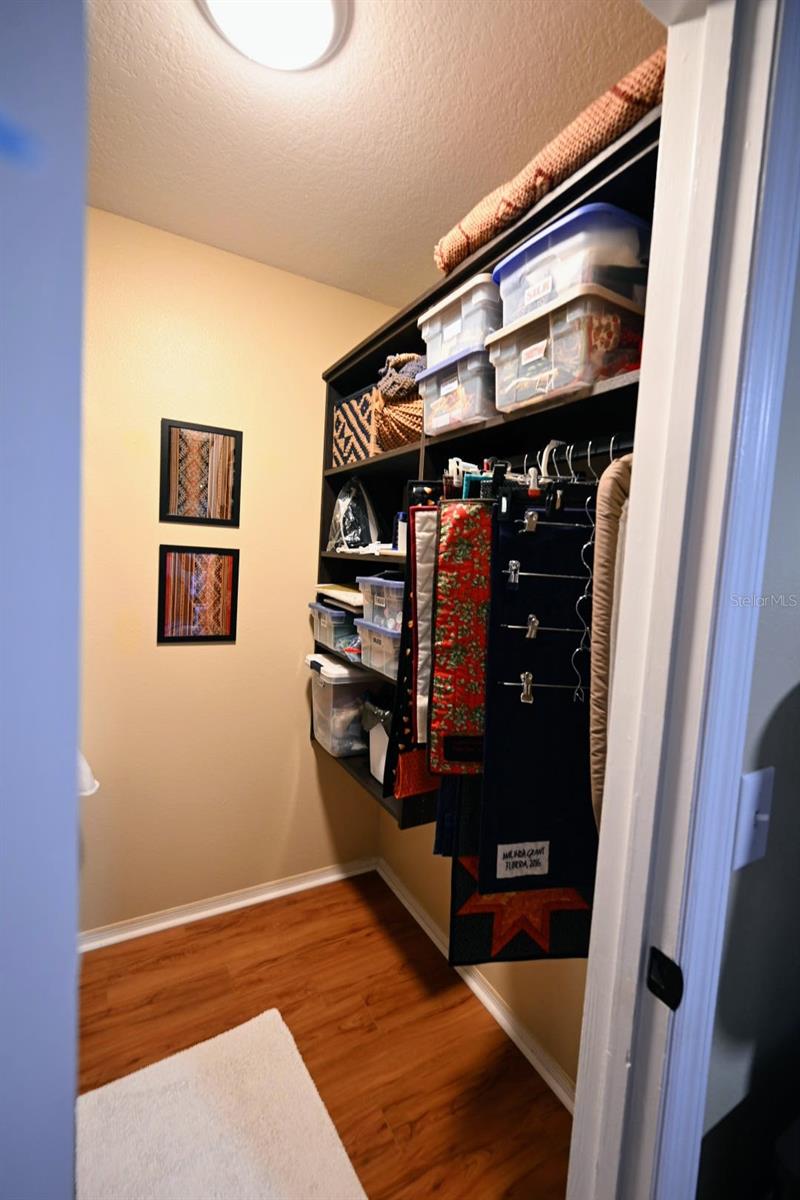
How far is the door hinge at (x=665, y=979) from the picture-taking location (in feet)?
2.09

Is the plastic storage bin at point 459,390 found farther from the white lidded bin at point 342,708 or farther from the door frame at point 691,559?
the white lidded bin at point 342,708

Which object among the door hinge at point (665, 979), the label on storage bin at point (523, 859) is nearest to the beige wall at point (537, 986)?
the label on storage bin at point (523, 859)

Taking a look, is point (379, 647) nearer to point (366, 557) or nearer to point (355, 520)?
point (366, 557)

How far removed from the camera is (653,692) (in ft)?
2.15

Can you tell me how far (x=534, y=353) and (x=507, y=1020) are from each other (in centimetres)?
194

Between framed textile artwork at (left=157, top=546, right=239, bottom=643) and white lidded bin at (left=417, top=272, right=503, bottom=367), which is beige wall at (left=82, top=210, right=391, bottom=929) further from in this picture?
white lidded bin at (left=417, top=272, right=503, bottom=367)

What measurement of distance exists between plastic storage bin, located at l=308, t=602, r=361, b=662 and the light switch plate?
4.54ft

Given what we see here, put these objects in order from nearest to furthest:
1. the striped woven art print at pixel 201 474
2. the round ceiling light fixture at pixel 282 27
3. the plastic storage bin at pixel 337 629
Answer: the round ceiling light fixture at pixel 282 27 < the striped woven art print at pixel 201 474 < the plastic storage bin at pixel 337 629

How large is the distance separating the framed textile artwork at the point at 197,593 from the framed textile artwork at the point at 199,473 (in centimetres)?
13

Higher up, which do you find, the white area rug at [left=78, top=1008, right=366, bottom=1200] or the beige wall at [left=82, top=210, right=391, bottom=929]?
the beige wall at [left=82, top=210, right=391, bottom=929]

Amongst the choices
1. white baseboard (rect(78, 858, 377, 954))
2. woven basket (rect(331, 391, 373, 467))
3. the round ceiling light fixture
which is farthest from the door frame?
white baseboard (rect(78, 858, 377, 954))

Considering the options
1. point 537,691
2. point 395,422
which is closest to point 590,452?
point 537,691

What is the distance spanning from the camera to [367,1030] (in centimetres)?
163

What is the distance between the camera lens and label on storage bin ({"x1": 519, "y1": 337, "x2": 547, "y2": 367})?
108cm
